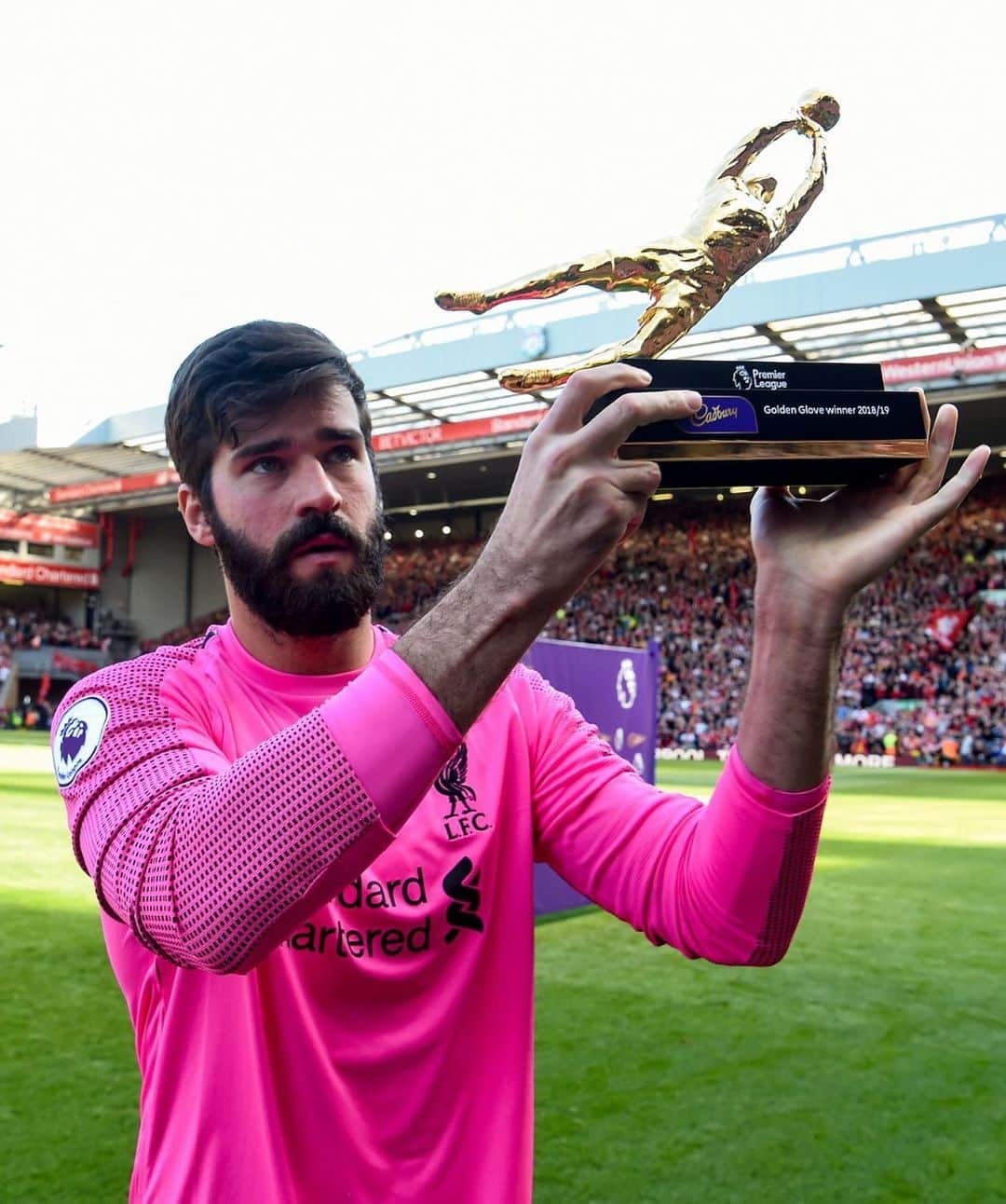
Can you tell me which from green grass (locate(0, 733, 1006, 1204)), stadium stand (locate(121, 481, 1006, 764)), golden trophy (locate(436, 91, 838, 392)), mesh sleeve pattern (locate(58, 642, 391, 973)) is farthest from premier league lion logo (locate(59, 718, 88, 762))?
stadium stand (locate(121, 481, 1006, 764))

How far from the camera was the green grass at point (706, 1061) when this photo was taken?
11.3 ft

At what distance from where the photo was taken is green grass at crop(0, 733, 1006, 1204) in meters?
3.44

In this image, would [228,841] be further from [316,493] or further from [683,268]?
[683,268]

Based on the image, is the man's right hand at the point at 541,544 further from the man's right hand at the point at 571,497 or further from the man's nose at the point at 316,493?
the man's nose at the point at 316,493

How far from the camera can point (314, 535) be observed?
1486 millimetres

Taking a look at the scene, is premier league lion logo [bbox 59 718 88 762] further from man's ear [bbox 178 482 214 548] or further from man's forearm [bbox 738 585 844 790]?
man's forearm [bbox 738 585 844 790]

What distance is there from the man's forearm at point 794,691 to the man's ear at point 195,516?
0.77m

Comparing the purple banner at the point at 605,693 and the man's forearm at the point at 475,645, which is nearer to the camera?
the man's forearm at the point at 475,645

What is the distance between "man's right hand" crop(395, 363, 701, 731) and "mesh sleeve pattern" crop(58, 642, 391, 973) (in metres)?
0.13

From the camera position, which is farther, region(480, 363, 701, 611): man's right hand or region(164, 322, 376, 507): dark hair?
region(164, 322, 376, 507): dark hair

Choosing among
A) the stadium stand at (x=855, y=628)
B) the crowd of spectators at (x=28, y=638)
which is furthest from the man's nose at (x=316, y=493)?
the crowd of spectators at (x=28, y=638)

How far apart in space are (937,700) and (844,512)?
26256mm

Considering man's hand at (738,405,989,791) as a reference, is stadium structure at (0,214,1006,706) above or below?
above

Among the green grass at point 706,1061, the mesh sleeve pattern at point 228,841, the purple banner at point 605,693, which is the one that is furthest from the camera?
the purple banner at point 605,693
